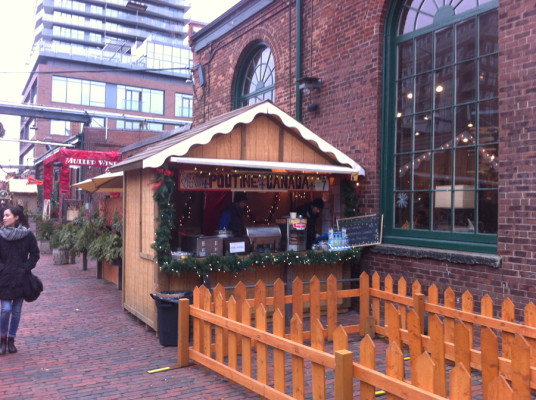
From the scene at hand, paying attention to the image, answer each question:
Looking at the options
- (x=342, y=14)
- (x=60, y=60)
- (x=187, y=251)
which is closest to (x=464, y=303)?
(x=187, y=251)

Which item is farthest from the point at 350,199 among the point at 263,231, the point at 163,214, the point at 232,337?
the point at 232,337

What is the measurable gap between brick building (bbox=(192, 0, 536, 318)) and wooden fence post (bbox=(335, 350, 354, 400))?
3551 millimetres

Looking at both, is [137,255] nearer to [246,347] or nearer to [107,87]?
[246,347]

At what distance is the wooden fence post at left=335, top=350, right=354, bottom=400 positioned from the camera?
3592mm

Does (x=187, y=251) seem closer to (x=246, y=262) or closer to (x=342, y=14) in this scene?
(x=246, y=262)

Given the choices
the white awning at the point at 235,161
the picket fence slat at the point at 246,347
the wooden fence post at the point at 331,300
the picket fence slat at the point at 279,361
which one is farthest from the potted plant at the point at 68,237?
the picket fence slat at the point at 279,361

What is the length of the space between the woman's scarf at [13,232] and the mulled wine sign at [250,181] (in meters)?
2.20

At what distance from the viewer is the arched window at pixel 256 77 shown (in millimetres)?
12305

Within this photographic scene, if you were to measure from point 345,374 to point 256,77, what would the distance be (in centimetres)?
1056

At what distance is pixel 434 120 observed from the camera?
25.6ft

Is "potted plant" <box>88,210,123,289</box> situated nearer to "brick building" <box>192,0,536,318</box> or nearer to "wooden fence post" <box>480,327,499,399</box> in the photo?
"brick building" <box>192,0,536,318</box>

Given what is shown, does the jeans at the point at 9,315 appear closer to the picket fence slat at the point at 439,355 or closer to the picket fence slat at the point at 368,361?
the picket fence slat at the point at 368,361

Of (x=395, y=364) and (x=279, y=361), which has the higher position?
(x=395, y=364)

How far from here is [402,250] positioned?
7.82 metres
